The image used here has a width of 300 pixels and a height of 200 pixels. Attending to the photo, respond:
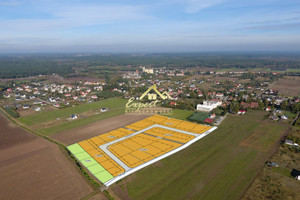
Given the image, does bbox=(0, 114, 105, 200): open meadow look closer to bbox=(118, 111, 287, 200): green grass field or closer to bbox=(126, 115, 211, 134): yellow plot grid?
bbox=(118, 111, 287, 200): green grass field

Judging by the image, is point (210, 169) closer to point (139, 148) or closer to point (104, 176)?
point (139, 148)

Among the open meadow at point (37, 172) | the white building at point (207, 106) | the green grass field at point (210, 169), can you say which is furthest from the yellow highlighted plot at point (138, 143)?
the white building at point (207, 106)

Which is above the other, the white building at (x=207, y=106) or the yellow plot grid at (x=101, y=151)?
the white building at (x=207, y=106)

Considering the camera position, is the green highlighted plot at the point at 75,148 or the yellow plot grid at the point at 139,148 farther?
the green highlighted plot at the point at 75,148

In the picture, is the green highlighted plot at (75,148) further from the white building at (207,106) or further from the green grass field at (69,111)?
the white building at (207,106)

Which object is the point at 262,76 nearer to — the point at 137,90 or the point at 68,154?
the point at 137,90

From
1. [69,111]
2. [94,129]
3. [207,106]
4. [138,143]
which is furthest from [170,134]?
[69,111]

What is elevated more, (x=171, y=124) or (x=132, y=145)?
(x=171, y=124)
